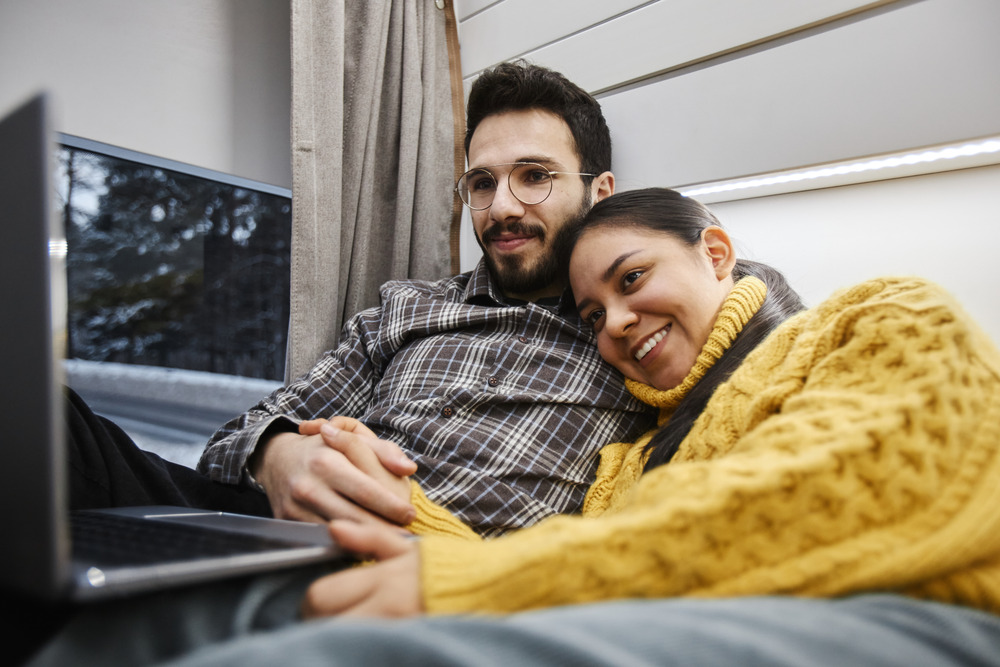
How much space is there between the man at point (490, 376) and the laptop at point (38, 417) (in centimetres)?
39

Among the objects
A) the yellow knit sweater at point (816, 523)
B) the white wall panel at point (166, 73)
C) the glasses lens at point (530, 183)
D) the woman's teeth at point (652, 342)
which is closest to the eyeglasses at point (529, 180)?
the glasses lens at point (530, 183)

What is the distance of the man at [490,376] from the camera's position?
40.2 inches

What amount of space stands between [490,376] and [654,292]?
0.36 metres

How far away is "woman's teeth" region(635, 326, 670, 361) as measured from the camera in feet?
3.47

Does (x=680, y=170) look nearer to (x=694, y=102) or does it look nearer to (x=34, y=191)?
(x=694, y=102)

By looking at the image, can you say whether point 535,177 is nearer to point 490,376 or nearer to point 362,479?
point 490,376

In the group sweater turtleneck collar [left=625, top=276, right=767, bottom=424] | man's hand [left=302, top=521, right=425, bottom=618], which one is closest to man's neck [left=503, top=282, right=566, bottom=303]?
sweater turtleneck collar [left=625, top=276, right=767, bottom=424]

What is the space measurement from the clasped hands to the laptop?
0.27 ft

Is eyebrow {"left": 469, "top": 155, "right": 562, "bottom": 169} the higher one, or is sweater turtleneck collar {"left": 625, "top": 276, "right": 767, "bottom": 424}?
eyebrow {"left": 469, "top": 155, "right": 562, "bottom": 169}

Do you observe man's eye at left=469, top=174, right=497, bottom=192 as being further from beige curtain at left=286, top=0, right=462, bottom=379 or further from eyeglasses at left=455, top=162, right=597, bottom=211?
beige curtain at left=286, top=0, right=462, bottom=379

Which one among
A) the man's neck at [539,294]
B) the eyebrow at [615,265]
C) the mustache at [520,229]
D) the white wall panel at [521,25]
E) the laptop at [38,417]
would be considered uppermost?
the white wall panel at [521,25]

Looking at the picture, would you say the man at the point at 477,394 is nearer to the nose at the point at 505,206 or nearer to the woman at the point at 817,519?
the nose at the point at 505,206

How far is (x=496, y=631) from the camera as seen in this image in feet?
1.28

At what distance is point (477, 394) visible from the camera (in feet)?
3.77
